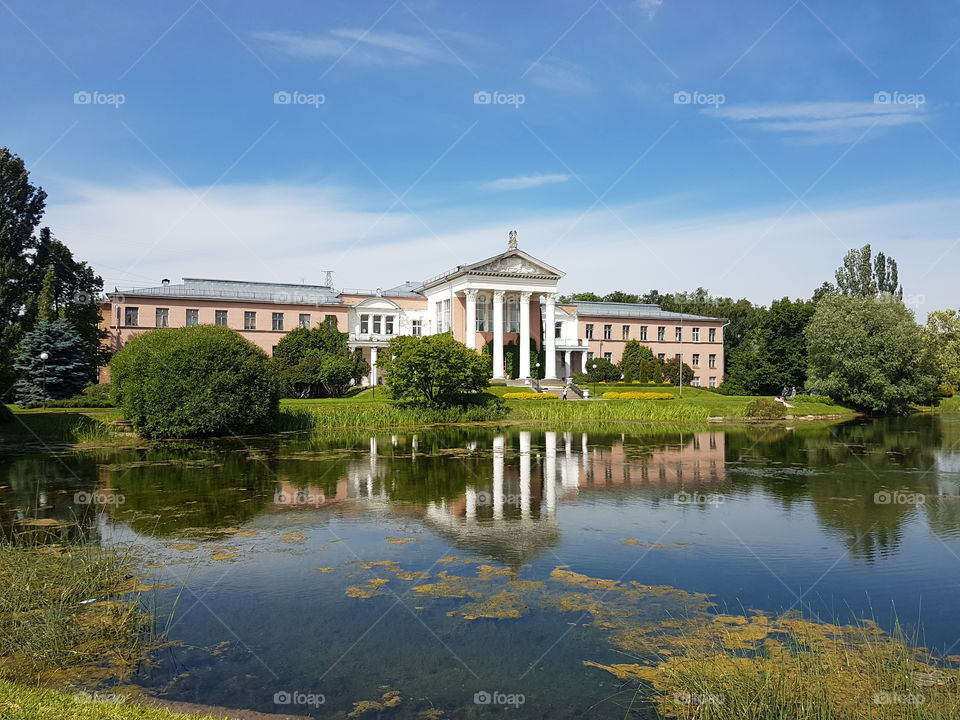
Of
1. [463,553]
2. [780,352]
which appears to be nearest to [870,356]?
[780,352]

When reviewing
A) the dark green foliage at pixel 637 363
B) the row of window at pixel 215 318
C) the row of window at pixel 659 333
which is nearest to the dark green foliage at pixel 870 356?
the dark green foliage at pixel 637 363

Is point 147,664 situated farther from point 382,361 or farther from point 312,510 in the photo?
point 382,361

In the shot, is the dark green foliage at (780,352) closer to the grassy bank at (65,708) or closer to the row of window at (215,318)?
the row of window at (215,318)

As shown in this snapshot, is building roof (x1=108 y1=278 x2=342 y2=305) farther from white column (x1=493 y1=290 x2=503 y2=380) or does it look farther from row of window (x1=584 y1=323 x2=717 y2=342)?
row of window (x1=584 y1=323 x2=717 y2=342)

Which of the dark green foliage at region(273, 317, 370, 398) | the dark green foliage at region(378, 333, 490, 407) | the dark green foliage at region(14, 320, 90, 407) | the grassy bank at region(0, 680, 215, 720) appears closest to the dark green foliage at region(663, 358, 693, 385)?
the dark green foliage at region(273, 317, 370, 398)

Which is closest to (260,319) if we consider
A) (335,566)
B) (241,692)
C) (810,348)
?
(810,348)

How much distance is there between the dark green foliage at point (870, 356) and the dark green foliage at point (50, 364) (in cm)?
4331

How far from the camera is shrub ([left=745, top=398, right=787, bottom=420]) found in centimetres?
4094

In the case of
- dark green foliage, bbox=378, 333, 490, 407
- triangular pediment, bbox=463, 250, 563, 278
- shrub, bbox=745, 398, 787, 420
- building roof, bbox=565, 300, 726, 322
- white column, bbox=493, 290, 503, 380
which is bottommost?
shrub, bbox=745, 398, 787, 420

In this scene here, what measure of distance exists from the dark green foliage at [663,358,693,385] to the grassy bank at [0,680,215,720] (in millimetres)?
61965

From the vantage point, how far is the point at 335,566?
415 inches

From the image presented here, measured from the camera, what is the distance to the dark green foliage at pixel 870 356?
147ft

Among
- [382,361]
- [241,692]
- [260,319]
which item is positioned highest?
[260,319]

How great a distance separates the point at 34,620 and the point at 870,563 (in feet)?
35.5
